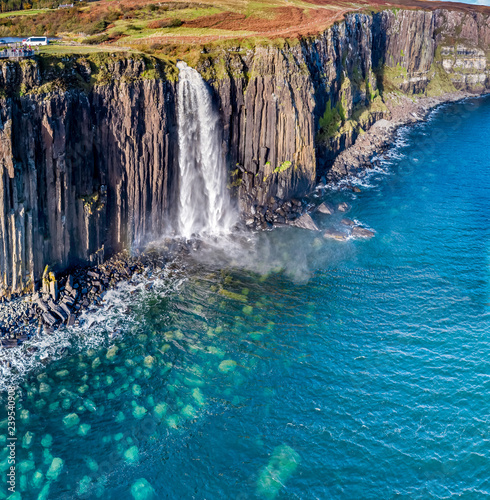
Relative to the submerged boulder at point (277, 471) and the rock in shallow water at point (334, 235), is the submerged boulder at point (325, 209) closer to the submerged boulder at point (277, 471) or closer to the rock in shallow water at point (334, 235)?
the rock in shallow water at point (334, 235)

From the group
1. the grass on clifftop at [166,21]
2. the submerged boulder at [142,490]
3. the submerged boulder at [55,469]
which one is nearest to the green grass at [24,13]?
the grass on clifftop at [166,21]

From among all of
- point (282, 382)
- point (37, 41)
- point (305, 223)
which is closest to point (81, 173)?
point (37, 41)

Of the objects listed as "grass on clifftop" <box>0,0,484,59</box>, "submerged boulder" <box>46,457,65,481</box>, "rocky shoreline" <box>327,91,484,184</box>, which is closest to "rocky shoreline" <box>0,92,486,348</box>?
"rocky shoreline" <box>327,91,484,184</box>

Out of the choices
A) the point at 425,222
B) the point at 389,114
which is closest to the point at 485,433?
the point at 425,222

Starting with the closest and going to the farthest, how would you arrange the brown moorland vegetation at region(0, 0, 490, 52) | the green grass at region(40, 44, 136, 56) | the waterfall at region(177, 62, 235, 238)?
the green grass at region(40, 44, 136, 56) < the waterfall at region(177, 62, 235, 238) < the brown moorland vegetation at region(0, 0, 490, 52)

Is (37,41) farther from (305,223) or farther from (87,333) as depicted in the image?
(305,223)

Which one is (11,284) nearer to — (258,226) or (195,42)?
(258,226)

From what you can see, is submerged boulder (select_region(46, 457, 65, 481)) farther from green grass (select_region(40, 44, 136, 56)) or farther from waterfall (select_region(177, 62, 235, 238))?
green grass (select_region(40, 44, 136, 56))
